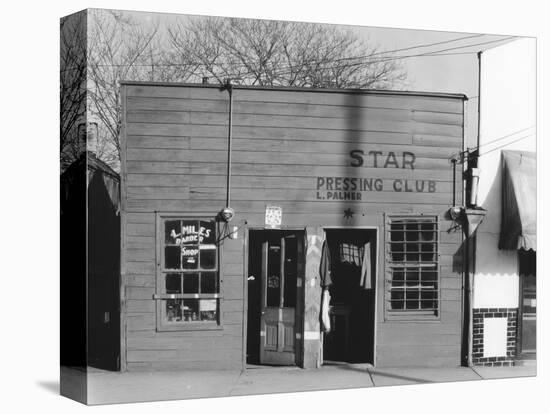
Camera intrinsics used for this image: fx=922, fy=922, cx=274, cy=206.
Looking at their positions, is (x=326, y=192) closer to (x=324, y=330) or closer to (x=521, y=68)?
(x=324, y=330)

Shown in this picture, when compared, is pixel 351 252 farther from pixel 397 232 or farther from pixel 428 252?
pixel 428 252

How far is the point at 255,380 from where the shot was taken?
9141 mm

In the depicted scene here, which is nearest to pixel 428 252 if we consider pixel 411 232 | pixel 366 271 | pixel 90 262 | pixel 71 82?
pixel 411 232

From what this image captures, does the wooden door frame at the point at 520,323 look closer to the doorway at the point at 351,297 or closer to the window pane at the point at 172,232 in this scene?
the doorway at the point at 351,297

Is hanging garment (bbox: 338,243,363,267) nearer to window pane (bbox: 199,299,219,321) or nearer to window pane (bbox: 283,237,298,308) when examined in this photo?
window pane (bbox: 283,237,298,308)

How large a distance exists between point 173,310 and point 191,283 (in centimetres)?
32

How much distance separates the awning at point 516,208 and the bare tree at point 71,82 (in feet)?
14.7

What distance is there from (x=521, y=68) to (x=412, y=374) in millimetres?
3534

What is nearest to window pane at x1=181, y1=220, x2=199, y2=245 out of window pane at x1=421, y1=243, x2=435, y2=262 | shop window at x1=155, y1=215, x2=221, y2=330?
shop window at x1=155, y1=215, x2=221, y2=330

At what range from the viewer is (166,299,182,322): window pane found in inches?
354

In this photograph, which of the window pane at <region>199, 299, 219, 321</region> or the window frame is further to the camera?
the window frame

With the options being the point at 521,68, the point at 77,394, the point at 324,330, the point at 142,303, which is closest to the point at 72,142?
the point at 142,303

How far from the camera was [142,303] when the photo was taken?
8.88 metres

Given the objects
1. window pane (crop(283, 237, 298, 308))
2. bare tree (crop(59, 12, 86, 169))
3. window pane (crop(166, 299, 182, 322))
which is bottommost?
window pane (crop(166, 299, 182, 322))
